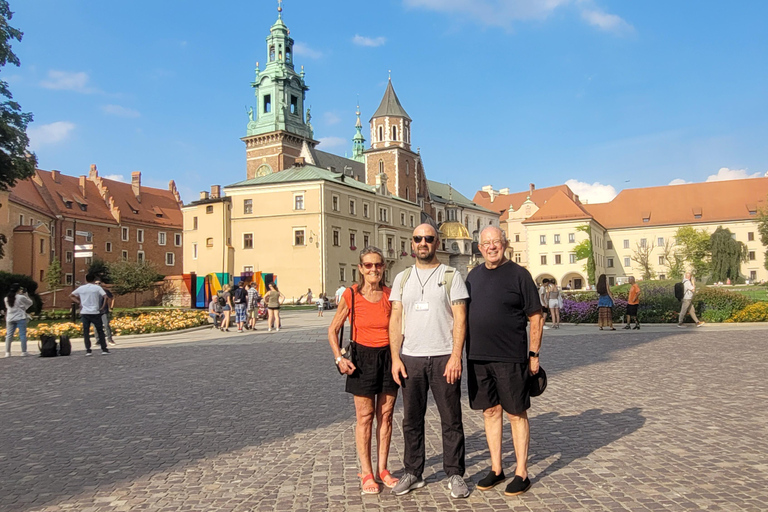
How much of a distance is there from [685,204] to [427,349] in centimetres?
9238

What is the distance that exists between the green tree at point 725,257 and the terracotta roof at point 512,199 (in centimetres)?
3699

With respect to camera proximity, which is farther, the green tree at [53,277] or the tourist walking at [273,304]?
the green tree at [53,277]

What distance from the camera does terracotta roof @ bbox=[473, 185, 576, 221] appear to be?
112312 mm

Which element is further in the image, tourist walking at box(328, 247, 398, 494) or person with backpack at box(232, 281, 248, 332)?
person with backpack at box(232, 281, 248, 332)

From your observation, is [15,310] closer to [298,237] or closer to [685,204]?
[298,237]

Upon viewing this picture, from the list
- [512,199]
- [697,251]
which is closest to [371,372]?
[697,251]

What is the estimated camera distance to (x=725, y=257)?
74.7 meters

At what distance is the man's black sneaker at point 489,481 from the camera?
4914mm

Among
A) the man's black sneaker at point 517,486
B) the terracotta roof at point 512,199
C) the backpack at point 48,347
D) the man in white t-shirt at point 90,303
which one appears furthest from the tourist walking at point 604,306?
the terracotta roof at point 512,199

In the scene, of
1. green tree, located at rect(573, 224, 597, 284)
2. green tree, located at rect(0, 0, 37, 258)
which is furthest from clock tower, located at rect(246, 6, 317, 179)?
green tree, located at rect(0, 0, 37, 258)

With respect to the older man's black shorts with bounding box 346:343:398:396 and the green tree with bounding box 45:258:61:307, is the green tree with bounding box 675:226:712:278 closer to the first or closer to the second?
the green tree with bounding box 45:258:61:307

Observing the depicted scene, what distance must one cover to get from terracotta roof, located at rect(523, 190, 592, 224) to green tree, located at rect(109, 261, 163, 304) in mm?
48037

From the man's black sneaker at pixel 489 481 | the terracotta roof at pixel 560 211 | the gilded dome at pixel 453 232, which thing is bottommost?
the man's black sneaker at pixel 489 481

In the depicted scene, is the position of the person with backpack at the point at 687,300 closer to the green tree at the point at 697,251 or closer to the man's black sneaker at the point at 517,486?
the man's black sneaker at the point at 517,486
